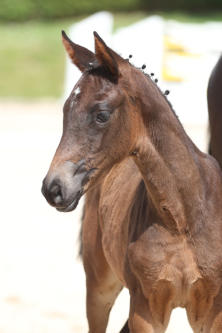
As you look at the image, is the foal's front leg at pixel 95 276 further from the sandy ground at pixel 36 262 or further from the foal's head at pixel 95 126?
the foal's head at pixel 95 126

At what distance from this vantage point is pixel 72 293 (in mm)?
6359

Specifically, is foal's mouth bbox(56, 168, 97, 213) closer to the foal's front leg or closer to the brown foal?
the brown foal

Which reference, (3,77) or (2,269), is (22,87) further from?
(2,269)

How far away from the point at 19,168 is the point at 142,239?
7.50 m

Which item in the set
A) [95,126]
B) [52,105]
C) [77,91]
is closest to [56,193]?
[95,126]

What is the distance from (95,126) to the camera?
3.49 metres

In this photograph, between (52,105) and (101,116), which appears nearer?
(101,116)

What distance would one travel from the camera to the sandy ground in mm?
5738

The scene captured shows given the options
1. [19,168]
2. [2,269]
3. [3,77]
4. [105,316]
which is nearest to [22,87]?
[3,77]

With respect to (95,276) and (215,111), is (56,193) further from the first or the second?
(215,111)

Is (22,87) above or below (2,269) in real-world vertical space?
above

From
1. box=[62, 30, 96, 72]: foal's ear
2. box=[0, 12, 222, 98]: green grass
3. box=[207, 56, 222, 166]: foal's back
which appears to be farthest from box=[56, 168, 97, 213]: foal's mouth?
box=[0, 12, 222, 98]: green grass

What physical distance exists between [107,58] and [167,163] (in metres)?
0.58

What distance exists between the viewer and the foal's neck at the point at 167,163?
3.68 metres
